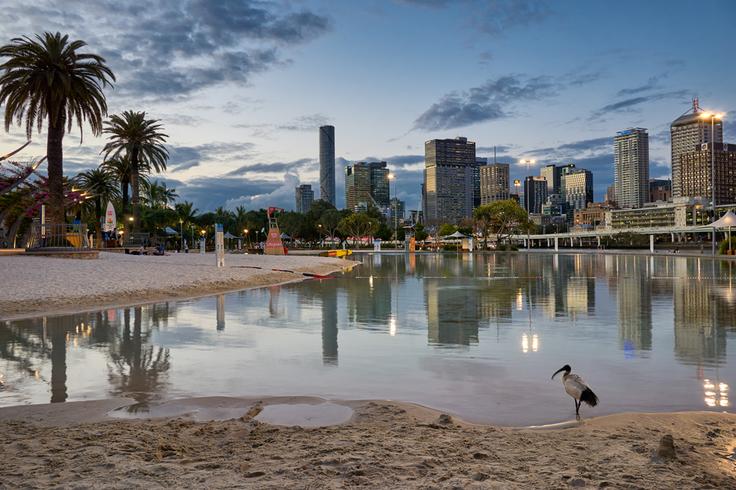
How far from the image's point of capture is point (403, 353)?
436 inches

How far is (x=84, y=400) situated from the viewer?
25.7 ft

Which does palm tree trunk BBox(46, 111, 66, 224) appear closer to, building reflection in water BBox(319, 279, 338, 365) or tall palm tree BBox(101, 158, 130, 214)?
building reflection in water BBox(319, 279, 338, 365)

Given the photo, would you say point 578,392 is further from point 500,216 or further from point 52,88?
point 500,216

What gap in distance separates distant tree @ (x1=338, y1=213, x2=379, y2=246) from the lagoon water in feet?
349

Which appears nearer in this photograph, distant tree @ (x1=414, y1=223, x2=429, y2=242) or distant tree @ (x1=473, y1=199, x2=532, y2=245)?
distant tree @ (x1=473, y1=199, x2=532, y2=245)

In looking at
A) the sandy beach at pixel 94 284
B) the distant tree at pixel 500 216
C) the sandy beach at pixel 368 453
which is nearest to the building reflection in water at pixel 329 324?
the sandy beach at pixel 368 453

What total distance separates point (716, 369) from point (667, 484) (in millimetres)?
5552

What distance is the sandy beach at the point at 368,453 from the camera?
4.85 metres

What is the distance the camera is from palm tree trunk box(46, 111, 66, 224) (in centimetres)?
3441

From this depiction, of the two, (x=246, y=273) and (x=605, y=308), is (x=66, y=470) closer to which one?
(x=605, y=308)

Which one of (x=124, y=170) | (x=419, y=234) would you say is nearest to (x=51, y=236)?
(x=124, y=170)

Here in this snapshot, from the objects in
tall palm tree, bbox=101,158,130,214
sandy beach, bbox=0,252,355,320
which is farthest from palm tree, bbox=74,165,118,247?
sandy beach, bbox=0,252,355,320

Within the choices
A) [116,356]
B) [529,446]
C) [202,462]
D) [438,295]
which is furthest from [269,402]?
[438,295]

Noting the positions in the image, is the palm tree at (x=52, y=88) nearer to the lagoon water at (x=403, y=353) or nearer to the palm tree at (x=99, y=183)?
the lagoon water at (x=403, y=353)
